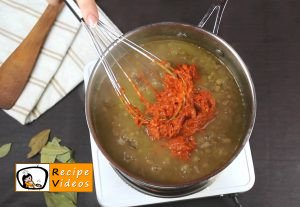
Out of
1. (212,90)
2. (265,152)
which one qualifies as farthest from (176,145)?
(265,152)

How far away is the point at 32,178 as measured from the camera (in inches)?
47.9

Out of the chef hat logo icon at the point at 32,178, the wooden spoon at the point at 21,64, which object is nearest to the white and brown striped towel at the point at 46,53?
the wooden spoon at the point at 21,64

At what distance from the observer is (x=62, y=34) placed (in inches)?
51.4

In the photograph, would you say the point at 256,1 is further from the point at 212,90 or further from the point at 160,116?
the point at 160,116

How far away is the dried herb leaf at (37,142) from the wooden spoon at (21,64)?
118 mm

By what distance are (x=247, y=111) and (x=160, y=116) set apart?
0.70 feet

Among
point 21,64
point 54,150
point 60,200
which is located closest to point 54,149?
point 54,150

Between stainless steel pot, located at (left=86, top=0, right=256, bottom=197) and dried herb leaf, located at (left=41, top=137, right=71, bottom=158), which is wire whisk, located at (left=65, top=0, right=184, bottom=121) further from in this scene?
dried herb leaf, located at (left=41, top=137, right=71, bottom=158)

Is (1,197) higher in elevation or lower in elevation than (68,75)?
lower

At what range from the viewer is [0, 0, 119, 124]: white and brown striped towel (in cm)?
126

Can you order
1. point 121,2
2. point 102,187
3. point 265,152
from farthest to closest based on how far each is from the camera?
point 121,2
point 265,152
point 102,187

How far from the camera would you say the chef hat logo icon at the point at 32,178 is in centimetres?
121

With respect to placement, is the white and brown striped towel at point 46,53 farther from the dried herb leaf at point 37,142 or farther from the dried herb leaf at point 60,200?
the dried herb leaf at point 60,200

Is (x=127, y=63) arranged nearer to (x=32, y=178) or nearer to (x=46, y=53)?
(x=46, y=53)
